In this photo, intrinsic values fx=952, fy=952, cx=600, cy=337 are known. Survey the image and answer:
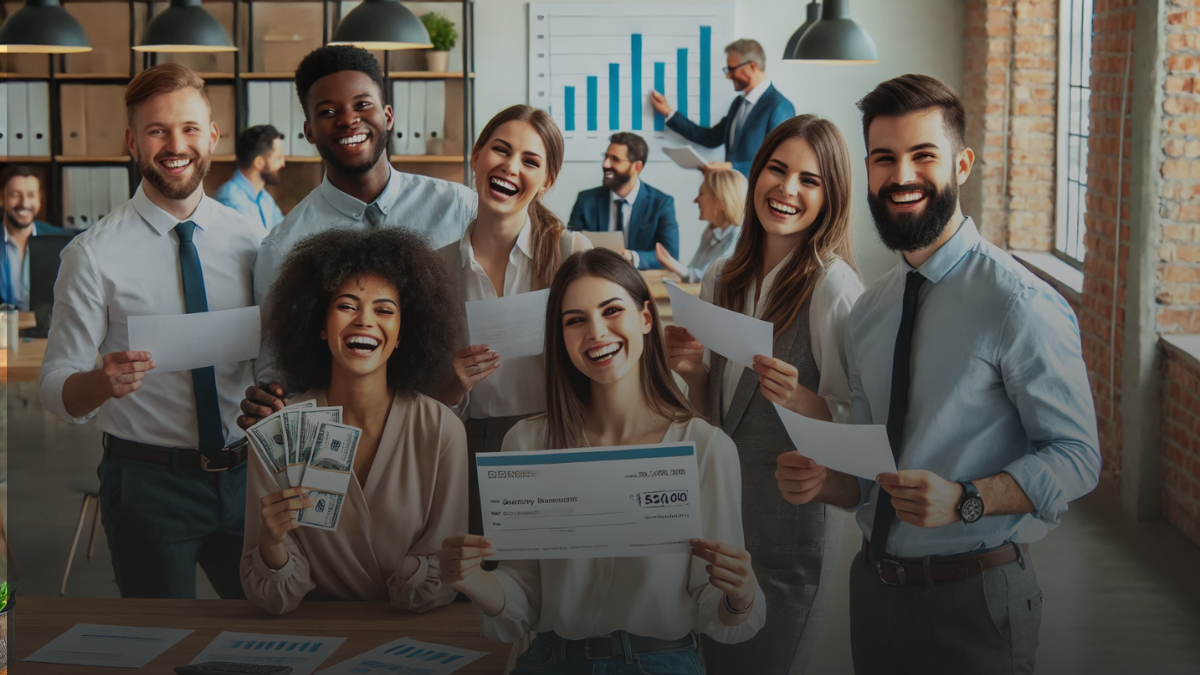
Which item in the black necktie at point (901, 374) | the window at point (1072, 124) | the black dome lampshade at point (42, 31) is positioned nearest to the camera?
the black necktie at point (901, 374)

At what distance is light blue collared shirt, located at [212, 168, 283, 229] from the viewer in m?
4.03

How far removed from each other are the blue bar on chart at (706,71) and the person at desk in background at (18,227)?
260 centimetres

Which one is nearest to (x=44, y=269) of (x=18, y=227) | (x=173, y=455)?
(x=173, y=455)

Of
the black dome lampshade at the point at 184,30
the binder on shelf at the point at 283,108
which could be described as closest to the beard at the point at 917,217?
the black dome lampshade at the point at 184,30

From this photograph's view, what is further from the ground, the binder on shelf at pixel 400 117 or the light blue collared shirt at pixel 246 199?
the binder on shelf at pixel 400 117

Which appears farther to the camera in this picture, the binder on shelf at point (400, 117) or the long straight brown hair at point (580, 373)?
the binder on shelf at point (400, 117)

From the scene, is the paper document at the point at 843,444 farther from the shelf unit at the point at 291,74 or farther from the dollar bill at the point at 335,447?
the shelf unit at the point at 291,74

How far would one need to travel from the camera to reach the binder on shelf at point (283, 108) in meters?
4.33

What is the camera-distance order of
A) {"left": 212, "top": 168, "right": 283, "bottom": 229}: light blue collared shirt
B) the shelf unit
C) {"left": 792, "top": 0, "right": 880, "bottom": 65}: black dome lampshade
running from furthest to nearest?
the shelf unit, {"left": 212, "top": 168, "right": 283, "bottom": 229}: light blue collared shirt, {"left": 792, "top": 0, "right": 880, "bottom": 65}: black dome lampshade

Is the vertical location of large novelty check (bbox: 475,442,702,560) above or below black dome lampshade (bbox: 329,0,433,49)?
below

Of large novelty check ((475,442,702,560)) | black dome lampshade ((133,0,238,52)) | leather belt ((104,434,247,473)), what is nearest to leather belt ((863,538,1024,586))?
large novelty check ((475,442,702,560))

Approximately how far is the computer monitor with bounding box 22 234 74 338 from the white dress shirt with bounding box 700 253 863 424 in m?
1.61

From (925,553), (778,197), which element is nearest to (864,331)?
(778,197)

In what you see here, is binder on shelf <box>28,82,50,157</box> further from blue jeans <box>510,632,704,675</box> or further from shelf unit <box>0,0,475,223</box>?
blue jeans <box>510,632,704,675</box>
